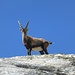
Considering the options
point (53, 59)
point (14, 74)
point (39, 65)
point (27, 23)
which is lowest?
point (14, 74)

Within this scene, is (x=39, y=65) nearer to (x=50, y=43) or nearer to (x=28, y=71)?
(x=28, y=71)

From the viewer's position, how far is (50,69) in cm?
1209

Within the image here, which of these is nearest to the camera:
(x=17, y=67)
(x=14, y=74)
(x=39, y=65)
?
(x=14, y=74)

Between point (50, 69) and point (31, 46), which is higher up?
point (31, 46)

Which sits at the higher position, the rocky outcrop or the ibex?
the ibex

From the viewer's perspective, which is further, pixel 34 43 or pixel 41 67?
pixel 34 43

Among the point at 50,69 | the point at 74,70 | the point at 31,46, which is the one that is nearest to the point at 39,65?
the point at 50,69

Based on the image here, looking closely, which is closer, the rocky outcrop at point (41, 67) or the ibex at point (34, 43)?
the rocky outcrop at point (41, 67)

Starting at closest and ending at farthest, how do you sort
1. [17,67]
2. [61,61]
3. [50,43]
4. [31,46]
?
[17,67], [61,61], [31,46], [50,43]

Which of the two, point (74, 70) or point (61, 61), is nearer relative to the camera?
point (74, 70)

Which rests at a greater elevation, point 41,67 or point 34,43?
point 34,43

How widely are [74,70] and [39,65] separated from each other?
1.39 m

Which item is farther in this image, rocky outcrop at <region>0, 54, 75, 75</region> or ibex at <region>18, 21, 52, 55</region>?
ibex at <region>18, 21, 52, 55</region>

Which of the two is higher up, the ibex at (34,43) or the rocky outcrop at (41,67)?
the ibex at (34,43)
